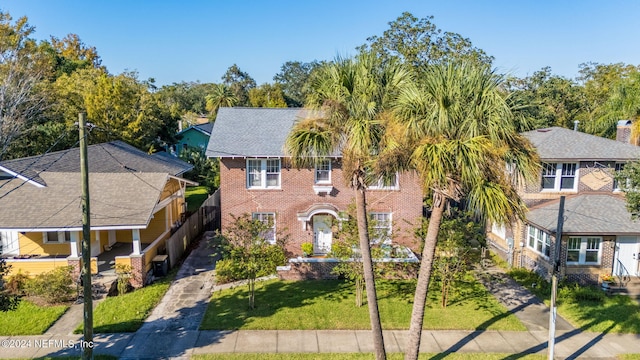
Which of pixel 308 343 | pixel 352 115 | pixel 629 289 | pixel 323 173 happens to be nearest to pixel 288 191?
pixel 323 173

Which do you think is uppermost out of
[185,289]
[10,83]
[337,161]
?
[10,83]

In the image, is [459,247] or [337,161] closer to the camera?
[459,247]

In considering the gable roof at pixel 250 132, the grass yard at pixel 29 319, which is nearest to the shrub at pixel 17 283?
the grass yard at pixel 29 319

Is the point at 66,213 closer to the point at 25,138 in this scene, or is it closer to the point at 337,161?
the point at 337,161

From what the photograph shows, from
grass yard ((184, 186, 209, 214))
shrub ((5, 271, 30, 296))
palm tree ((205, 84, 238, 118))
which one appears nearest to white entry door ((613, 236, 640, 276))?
shrub ((5, 271, 30, 296))

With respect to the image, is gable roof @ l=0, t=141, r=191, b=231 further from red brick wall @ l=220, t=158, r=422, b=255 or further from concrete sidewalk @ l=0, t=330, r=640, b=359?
concrete sidewalk @ l=0, t=330, r=640, b=359

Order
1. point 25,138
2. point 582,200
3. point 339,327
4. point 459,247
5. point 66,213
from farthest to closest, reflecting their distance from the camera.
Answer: point 25,138 → point 582,200 → point 66,213 → point 459,247 → point 339,327

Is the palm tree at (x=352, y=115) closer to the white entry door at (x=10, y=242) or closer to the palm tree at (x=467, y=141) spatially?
the palm tree at (x=467, y=141)

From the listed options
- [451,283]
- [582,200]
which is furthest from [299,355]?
[582,200]
